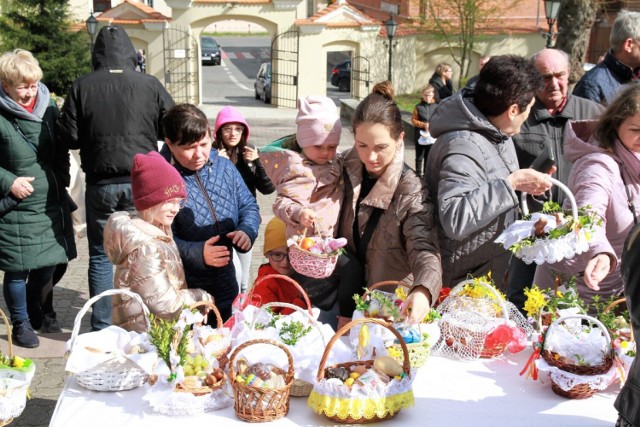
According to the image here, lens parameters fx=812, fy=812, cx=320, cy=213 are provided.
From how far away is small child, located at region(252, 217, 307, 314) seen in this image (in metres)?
3.70

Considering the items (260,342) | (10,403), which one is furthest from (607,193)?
(10,403)

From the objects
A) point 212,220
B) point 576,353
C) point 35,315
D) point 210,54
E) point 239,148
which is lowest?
point 210,54

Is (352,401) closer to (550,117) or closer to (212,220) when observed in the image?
(212,220)

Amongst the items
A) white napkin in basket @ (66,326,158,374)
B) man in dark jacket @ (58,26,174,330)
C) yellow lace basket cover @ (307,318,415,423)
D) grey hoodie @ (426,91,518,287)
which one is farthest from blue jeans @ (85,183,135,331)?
yellow lace basket cover @ (307,318,415,423)

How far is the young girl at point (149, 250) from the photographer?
3184mm

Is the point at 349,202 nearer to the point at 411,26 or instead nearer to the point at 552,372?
the point at 552,372

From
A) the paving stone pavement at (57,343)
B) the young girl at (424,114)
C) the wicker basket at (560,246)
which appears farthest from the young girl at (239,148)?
the young girl at (424,114)

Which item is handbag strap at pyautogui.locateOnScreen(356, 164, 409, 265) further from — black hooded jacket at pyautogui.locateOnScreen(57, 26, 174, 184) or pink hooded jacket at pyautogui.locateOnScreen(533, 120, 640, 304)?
black hooded jacket at pyautogui.locateOnScreen(57, 26, 174, 184)

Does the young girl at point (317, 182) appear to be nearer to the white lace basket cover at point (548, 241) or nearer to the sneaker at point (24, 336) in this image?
the white lace basket cover at point (548, 241)

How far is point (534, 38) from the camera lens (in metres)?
28.8

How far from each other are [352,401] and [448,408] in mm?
397

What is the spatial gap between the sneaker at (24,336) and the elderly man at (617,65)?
411 cm

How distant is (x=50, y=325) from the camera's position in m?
5.74

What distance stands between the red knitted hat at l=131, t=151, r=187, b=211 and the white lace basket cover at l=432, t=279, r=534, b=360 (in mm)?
1207
